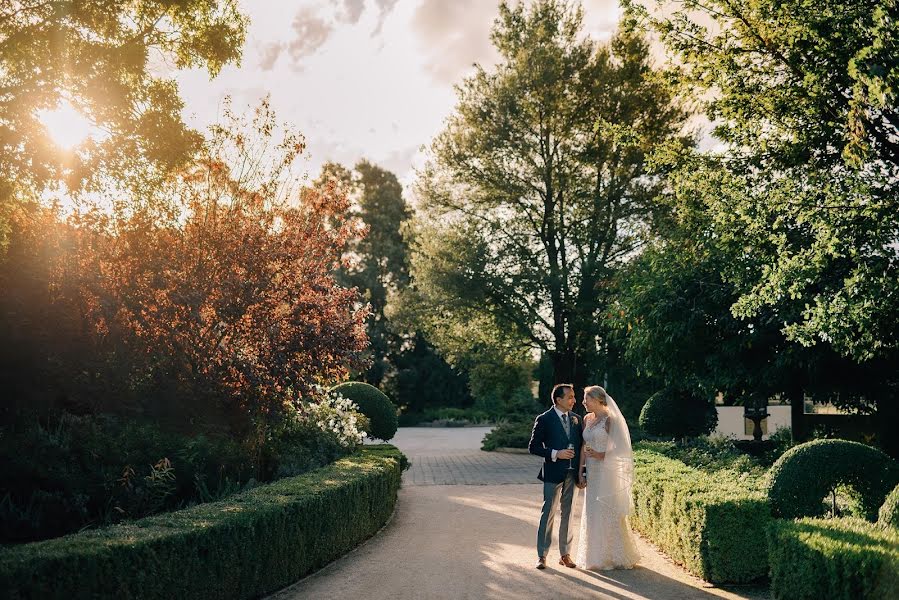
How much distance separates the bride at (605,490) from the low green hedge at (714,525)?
489 millimetres

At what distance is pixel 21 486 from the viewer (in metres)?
A: 7.80

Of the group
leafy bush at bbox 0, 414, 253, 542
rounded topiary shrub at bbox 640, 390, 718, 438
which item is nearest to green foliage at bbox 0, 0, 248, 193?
leafy bush at bbox 0, 414, 253, 542

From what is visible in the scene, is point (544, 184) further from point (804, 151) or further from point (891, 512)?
point (891, 512)

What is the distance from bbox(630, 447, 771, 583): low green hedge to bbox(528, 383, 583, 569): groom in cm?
111

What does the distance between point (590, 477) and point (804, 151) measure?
5309 millimetres

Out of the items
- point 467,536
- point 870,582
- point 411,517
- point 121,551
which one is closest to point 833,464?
point 870,582

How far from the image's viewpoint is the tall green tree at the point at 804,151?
27.0 feet

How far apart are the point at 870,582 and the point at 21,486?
7732 mm

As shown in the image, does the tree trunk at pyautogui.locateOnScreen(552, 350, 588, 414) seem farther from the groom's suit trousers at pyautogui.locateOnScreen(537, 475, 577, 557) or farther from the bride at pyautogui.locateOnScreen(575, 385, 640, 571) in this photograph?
the groom's suit trousers at pyautogui.locateOnScreen(537, 475, 577, 557)

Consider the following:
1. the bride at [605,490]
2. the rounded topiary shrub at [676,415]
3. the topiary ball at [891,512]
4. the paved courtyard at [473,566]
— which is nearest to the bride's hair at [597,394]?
the bride at [605,490]

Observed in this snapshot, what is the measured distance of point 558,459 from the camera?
793cm

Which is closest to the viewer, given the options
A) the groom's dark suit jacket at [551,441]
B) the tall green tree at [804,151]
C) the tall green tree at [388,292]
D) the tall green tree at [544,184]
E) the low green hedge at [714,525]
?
the low green hedge at [714,525]

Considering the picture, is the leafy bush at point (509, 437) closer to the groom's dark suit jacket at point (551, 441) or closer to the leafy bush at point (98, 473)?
the leafy bush at point (98, 473)

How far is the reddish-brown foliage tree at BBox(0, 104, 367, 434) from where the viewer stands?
10.6 metres
